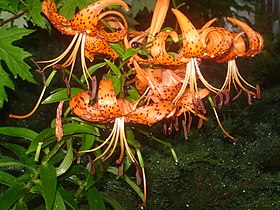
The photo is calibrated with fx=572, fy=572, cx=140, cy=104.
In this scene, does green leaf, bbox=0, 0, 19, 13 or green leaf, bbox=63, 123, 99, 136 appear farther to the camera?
green leaf, bbox=0, 0, 19, 13

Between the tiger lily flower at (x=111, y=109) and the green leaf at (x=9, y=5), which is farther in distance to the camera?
the green leaf at (x=9, y=5)

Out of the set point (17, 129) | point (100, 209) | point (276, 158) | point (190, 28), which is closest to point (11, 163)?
point (17, 129)

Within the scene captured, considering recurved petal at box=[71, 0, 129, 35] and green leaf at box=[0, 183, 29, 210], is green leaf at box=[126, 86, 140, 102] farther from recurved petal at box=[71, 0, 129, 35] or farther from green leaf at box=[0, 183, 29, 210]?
green leaf at box=[0, 183, 29, 210]

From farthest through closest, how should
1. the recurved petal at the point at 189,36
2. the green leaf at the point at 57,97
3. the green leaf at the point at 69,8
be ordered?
1. the green leaf at the point at 69,8
2. the green leaf at the point at 57,97
3. the recurved petal at the point at 189,36

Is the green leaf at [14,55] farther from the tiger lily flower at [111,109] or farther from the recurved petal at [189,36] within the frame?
the recurved petal at [189,36]

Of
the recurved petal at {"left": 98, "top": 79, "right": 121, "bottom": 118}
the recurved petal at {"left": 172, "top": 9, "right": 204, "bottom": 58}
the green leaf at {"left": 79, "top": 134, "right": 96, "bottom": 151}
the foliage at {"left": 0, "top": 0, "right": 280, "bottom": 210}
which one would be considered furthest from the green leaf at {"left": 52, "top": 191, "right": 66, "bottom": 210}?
the recurved petal at {"left": 172, "top": 9, "right": 204, "bottom": 58}

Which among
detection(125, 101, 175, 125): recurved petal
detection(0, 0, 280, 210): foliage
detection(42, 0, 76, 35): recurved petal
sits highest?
detection(42, 0, 76, 35): recurved petal

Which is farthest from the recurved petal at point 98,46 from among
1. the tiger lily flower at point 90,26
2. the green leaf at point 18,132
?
the green leaf at point 18,132
